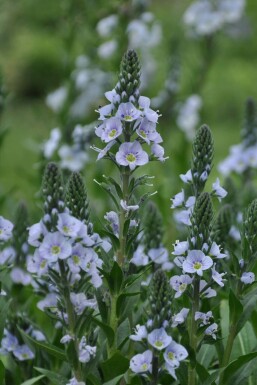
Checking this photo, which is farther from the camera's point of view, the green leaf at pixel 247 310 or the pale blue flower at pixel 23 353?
the pale blue flower at pixel 23 353

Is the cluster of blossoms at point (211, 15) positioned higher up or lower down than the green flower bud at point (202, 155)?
higher up

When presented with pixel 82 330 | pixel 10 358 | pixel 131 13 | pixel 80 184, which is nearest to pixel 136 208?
pixel 80 184

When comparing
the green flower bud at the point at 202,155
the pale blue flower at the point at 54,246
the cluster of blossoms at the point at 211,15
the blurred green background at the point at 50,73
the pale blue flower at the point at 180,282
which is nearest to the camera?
the pale blue flower at the point at 54,246

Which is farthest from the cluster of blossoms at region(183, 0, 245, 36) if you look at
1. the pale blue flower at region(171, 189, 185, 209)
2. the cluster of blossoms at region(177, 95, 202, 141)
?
the pale blue flower at region(171, 189, 185, 209)

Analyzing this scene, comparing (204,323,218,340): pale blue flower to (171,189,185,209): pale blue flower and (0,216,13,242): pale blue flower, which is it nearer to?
(171,189,185,209): pale blue flower

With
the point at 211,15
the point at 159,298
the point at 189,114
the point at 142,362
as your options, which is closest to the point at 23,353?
the point at 142,362

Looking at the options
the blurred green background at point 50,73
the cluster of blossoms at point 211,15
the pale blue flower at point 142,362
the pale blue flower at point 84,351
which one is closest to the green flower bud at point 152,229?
the pale blue flower at point 84,351

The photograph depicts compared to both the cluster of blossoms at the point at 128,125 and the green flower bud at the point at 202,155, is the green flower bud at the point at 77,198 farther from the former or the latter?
the green flower bud at the point at 202,155
